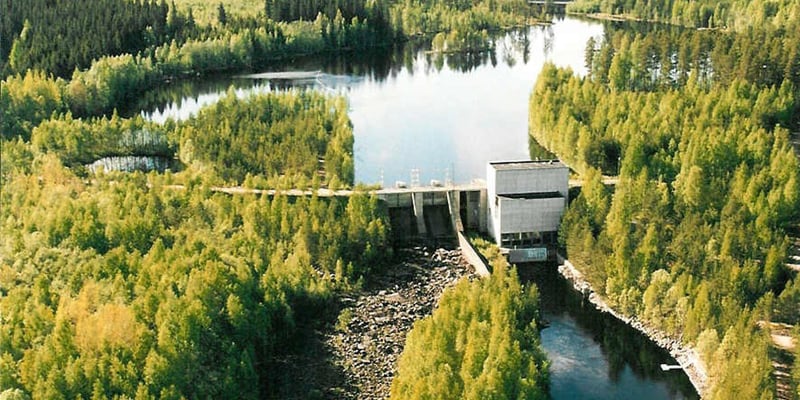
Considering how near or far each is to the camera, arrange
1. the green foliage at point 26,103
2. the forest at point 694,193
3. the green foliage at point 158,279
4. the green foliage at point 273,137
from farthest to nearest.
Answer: the green foliage at point 26,103 → the green foliage at point 273,137 → the forest at point 694,193 → the green foliage at point 158,279

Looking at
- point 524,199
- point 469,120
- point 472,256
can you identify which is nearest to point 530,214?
point 524,199

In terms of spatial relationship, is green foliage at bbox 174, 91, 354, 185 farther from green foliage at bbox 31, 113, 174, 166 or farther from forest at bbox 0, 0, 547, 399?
green foliage at bbox 31, 113, 174, 166

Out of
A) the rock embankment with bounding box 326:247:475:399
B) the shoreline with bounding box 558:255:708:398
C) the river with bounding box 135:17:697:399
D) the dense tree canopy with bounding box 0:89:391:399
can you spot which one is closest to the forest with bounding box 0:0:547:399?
the dense tree canopy with bounding box 0:89:391:399

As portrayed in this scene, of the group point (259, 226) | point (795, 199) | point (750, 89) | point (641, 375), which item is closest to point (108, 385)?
point (259, 226)

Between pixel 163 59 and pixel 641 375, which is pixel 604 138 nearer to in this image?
pixel 641 375

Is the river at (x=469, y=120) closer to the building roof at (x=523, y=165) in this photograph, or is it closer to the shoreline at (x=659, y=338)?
the shoreline at (x=659, y=338)

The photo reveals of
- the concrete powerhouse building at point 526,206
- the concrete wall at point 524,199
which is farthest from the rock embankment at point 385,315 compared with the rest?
the concrete wall at point 524,199

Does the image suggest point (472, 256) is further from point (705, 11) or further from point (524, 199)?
point (705, 11)
